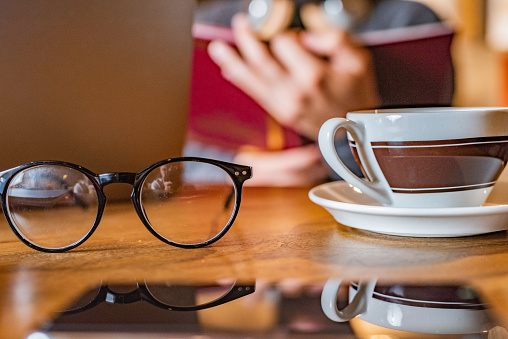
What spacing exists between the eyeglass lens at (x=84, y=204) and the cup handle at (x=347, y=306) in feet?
0.57

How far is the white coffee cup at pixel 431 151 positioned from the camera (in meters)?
0.49

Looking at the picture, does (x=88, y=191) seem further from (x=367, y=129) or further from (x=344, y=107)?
(x=344, y=107)

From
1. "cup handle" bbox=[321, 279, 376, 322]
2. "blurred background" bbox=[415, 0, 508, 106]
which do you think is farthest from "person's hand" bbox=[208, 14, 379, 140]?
"cup handle" bbox=[321, 279, 376, 322]

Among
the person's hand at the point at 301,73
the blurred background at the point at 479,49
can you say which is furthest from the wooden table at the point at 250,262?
the blurred background at the point at 479,49

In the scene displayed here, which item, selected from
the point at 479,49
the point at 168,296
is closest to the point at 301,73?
the point at 479,49

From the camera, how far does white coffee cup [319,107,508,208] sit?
0.49 meters

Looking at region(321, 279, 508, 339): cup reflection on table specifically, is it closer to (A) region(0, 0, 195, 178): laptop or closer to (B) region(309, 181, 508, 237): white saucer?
(B) region(309, 181, 508, 237): white saucer

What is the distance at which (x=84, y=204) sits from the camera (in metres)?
0.54

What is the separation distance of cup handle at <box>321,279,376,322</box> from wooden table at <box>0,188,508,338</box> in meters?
0.02

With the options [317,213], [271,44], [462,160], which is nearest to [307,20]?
[271,44]

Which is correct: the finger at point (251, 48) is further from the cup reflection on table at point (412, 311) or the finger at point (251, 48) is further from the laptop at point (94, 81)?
the cup reflection on table at point (412, 311)

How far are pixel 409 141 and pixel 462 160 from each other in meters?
0.05

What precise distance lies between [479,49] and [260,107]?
416 mm

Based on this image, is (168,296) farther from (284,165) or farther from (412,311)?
(284,165)
